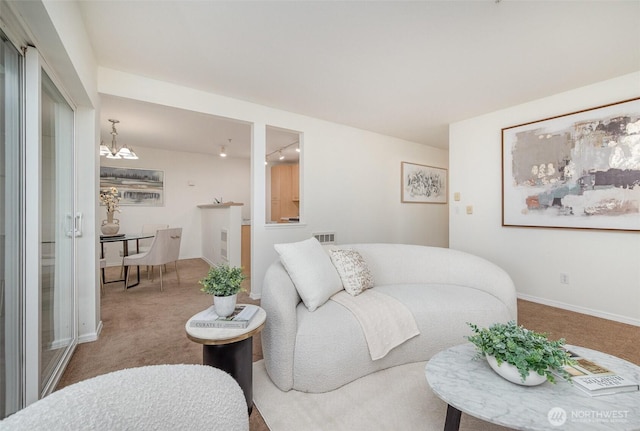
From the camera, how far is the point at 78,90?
2.01 metres

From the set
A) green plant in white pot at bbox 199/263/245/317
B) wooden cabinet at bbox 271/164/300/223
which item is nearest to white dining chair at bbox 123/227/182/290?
green plant in white pot at bbox 199/263/245/317

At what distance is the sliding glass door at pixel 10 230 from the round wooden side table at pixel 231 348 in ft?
2.58

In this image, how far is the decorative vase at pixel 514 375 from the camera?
3.67 ft

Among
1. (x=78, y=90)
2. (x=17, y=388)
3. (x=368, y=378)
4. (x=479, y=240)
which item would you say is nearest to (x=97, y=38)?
(x=78, y=90)

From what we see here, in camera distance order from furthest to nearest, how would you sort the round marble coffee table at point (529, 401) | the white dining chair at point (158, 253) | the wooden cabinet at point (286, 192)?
the wooden cabinet at point (286, 192)
the white dining chair at point (158, 253)
the round marble coffee table at point (529, 401)

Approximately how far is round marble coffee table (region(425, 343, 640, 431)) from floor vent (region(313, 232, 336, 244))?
2795 mm

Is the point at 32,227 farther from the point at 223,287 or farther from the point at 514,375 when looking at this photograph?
the point at 514,375

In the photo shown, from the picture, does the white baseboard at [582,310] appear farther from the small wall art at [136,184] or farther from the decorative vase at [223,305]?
the small wall art at [136,184]

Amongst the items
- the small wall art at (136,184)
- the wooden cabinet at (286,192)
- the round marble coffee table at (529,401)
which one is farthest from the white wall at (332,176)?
the round marble coffee table at (529,401)

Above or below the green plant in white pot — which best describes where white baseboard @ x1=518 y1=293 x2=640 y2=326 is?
below

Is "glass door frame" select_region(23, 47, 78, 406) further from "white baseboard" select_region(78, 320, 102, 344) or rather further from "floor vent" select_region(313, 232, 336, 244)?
"floor vent" select_region(313, 232, 336, 244)

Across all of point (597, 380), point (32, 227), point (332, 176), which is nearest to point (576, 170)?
point (597, 380)

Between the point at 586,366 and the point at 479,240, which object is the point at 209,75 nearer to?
the point at 586,366

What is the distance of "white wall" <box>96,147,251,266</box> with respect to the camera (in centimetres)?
557
